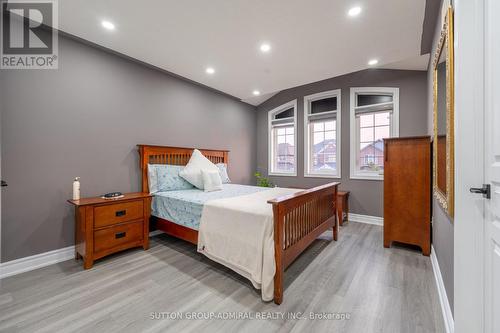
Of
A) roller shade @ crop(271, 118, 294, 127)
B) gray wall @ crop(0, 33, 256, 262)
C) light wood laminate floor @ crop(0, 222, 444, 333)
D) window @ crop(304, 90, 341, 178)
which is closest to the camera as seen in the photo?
light wood laminate floor @ crop(0, 222, 444, 333)

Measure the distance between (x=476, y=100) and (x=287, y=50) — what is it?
220cm

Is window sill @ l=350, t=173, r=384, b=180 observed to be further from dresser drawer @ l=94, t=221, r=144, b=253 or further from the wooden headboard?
dresser drawer @ l=94, t=221, r=144, b=253

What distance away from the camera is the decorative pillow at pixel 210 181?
10.1 ft

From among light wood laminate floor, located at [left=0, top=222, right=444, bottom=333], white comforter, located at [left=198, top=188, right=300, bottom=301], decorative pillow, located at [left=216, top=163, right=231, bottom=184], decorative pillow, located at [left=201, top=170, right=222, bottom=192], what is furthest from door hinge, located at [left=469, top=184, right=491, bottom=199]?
decorative pillow, located at [left=216, top=163, right=231, bottom=184]

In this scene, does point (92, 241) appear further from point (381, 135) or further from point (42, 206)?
point (381, 135)

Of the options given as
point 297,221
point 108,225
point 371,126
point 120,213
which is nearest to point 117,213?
point 120,213

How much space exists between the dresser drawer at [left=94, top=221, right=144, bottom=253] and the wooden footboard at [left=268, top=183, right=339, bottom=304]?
75.1 inches

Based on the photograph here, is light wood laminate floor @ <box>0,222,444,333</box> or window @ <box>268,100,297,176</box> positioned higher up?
window @ <box>268,100,297,176</box>

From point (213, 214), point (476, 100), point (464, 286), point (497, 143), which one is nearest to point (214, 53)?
point (213, 214)

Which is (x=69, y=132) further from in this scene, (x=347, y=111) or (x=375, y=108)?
(x=375, y=108)

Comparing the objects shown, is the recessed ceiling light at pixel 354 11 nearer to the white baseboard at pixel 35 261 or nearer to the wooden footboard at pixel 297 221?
the wooden footboard at pixel 297 221

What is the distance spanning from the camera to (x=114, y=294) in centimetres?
181

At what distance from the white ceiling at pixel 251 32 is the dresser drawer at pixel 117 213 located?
2.04 metres

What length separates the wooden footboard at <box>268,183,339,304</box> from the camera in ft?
5.52
